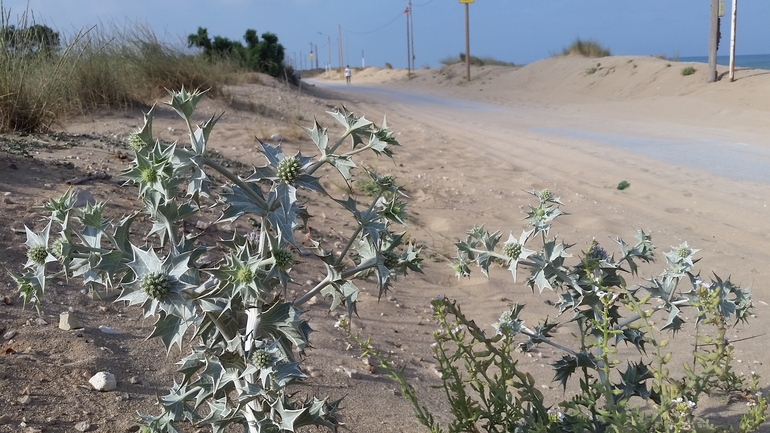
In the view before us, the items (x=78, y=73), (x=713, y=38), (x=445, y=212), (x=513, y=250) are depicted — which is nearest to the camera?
(x=513, y=250)

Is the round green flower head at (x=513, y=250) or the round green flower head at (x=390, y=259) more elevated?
the round green flower head at (x=390, y=259)

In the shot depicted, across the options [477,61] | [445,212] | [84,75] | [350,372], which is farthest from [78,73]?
[477,61]

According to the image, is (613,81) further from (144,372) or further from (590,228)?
(144,372)

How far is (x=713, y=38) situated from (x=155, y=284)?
1700cm

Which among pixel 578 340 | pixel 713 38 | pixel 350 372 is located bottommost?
pixel 350 372

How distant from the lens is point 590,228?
5699mm

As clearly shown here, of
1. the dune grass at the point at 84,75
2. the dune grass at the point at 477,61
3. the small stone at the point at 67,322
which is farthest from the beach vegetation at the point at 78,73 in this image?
the dune grass at the point at 477,61

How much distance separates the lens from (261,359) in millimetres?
1549

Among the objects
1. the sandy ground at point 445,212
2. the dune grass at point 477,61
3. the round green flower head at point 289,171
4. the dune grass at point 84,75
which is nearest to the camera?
the round green flower head at point 289,171

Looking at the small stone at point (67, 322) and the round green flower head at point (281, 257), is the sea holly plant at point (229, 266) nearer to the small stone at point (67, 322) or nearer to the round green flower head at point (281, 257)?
the round green flower head at point (281, 257)

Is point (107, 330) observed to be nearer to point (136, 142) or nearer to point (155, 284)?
point (136, 142)

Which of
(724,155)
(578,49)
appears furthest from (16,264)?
(578,49)

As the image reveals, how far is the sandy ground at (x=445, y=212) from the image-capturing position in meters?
2.47

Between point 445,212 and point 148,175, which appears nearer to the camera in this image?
point 148,175
